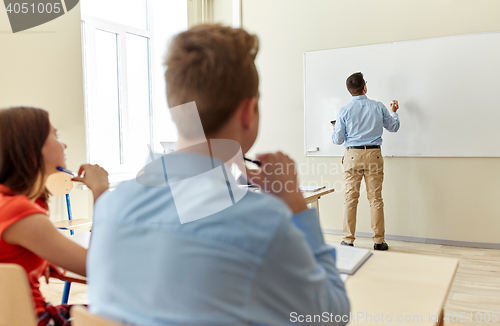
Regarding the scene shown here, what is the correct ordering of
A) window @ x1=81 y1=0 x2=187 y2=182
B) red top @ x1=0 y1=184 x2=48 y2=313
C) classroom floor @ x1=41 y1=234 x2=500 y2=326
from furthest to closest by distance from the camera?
window @ x1=81 y1=0 x2=187 y2=182, classroom floor @ x1=41 y1=234 x2=500 y2=326, red top @ x1=0 y1=184 x2=48 y2=313

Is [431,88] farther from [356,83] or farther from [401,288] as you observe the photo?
[401,288]

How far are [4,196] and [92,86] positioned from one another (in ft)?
10.5

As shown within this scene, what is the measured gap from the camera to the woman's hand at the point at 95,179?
128cm

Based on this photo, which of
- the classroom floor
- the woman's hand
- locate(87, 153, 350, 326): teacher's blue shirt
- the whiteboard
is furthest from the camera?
the whiteboard

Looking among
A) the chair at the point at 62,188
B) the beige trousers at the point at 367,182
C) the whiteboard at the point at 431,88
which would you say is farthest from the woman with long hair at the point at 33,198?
the whiteboard at the point at 431,88

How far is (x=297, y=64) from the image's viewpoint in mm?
4656

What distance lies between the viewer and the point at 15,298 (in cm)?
91

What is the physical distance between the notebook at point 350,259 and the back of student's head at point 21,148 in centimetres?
91

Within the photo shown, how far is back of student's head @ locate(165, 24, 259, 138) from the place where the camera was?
2.16 feet

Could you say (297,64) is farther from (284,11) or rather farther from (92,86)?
(92,86)

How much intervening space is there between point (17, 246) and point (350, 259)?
0.94 meters

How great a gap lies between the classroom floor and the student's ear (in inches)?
85.8

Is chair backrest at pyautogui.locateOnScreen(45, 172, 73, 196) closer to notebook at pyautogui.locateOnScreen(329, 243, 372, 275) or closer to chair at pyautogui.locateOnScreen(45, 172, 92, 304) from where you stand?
chair at pyautogui.locateOnScreen(45, 172, 92, 304)

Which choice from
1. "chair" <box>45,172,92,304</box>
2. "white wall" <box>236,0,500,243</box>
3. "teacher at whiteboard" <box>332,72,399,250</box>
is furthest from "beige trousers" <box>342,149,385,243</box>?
"chair" <box>45,172,92,304</box>
